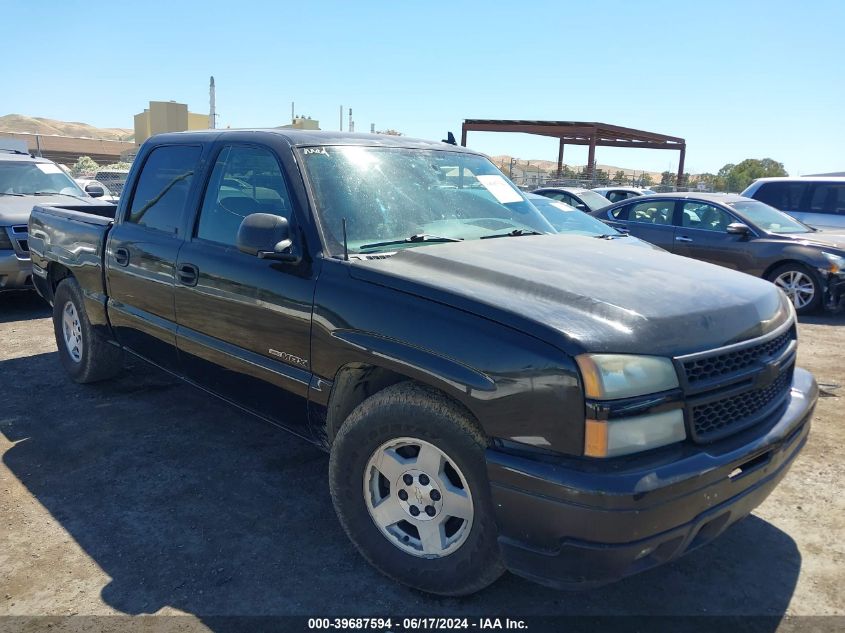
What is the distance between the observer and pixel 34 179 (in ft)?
29.7

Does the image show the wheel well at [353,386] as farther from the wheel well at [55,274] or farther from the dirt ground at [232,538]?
the wheel well at [55,274]

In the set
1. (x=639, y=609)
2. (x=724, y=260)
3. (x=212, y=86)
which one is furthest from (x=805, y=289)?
(x=212, y=86)

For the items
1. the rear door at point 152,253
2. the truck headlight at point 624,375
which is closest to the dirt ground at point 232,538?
the rear door at point 152,253

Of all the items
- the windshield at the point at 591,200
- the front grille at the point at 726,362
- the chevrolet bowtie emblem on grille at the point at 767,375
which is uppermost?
the windshield at the point at 591,200

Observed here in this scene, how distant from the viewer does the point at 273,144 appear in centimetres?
347

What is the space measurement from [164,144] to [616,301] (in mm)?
3252

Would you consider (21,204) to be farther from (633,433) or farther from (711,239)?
(711,239)

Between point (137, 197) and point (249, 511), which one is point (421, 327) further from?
point (137, 197)

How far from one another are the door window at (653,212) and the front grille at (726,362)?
7.65m

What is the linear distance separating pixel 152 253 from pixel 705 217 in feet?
26.3

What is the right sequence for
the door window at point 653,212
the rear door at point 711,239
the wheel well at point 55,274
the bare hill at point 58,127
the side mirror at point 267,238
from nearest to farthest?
the side mirror at point 267,238
the wheel well at point 55,274
the rear door at point 711,239
the door window at point 653,212
the bare hill at point 58,127

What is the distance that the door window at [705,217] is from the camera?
945 cm

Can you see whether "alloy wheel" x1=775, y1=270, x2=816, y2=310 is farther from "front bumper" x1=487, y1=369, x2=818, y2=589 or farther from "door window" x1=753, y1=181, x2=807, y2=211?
"front bumper" x1=487, y1=369, x2=818, y2=589

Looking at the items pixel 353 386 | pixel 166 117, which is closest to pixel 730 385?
pixel 353 386
